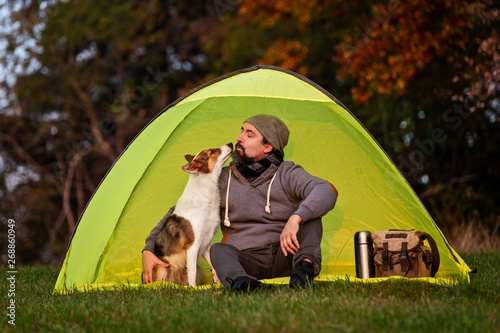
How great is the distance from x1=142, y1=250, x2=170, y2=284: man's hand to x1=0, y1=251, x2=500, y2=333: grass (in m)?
0.39

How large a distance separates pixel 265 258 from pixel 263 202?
345mm

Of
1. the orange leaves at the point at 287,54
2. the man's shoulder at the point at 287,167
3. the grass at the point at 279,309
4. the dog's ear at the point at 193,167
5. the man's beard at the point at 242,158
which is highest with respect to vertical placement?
the orange leaves at the point at 287,54

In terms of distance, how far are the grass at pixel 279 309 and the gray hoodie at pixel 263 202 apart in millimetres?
498

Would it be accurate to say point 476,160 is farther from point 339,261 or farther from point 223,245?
point 223,245

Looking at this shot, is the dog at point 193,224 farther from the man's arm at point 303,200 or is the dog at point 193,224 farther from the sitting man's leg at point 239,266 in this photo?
the man's arm at point 303,200

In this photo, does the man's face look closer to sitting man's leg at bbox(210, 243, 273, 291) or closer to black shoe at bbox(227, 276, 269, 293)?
sitting man's leg at bbox(210, 243, 273, 291)

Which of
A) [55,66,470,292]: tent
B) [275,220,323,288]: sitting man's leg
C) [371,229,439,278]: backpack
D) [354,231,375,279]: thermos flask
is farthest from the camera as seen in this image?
[55,66,470,292]: tent

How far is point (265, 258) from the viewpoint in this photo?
3758 millimetres

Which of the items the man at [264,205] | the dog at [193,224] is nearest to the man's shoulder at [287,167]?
the man at [264,205]

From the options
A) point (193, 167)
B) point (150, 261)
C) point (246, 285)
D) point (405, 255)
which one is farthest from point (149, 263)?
point (405, 255)

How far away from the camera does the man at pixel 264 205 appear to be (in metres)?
3.53

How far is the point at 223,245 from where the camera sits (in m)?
3.60

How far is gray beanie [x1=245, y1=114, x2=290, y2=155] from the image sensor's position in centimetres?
387

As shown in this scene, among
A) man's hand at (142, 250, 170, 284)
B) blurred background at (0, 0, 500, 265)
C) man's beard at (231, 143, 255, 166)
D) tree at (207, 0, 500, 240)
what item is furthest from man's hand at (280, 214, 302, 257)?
tree at (207, 0, 500, 240)
